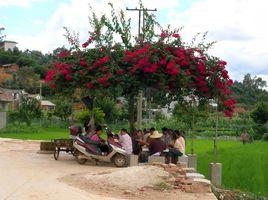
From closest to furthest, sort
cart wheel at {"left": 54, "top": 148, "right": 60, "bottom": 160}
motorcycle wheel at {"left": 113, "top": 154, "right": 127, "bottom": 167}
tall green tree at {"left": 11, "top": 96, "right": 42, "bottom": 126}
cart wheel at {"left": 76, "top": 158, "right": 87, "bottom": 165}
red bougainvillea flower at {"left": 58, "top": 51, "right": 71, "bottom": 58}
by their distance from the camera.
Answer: motorcycle wheel at {"left": 113, "top": 154, "right": 127, "bottom": 167} → cart wheel at {"left": 76, "top": 158, "right": 87, "bottom": 165} → cart wheel at {"left": 54, "top": 148, "right": 60, "bottom": 160} → red bougainvillea flower at {"left": 58, "top": 51, "right": 71, "bottom": 58} → tall green tree at {"left": 11, "top": 96, "right": 42, "bottom": 126}

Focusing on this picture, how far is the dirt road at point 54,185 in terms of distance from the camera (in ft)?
38.6

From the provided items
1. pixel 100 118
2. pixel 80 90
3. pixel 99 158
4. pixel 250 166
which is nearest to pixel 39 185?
pixel 99 158

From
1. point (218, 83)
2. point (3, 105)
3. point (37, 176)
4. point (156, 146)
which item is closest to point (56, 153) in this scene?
point (156, 146)

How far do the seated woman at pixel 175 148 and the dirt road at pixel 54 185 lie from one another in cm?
218

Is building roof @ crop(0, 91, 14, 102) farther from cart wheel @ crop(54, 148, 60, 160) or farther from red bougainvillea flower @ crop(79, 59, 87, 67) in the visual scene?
red bougainvillea flower @ crop(79, 59, 87, 67)

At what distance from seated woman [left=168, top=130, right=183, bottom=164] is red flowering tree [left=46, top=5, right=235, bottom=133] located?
2075 millimetres

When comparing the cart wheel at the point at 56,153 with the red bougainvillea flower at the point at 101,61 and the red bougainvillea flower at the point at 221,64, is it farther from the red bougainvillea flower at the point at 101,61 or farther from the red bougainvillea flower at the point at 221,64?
the red bougainvillea flower at the point at 221,64

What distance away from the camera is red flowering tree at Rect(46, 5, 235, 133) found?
19.5 meters

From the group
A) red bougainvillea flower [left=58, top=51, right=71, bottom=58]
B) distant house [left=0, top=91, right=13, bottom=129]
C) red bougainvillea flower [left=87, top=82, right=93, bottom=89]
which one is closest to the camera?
red bougainvillea flower [left=87, top=82, right=93, bottom=89]

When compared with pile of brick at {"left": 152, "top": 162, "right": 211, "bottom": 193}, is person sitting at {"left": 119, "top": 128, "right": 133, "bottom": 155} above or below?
above

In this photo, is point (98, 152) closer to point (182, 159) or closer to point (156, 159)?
point (156, 159)

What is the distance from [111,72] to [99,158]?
9.87ft

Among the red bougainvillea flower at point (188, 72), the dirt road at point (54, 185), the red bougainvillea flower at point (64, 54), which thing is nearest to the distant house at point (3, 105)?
the red bougainvillea flower at point (64, 54)

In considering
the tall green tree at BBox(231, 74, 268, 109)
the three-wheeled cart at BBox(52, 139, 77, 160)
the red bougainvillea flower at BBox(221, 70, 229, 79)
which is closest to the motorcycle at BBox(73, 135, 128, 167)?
the three-wheeled cart at BBox(52, 139, 77, 160)
